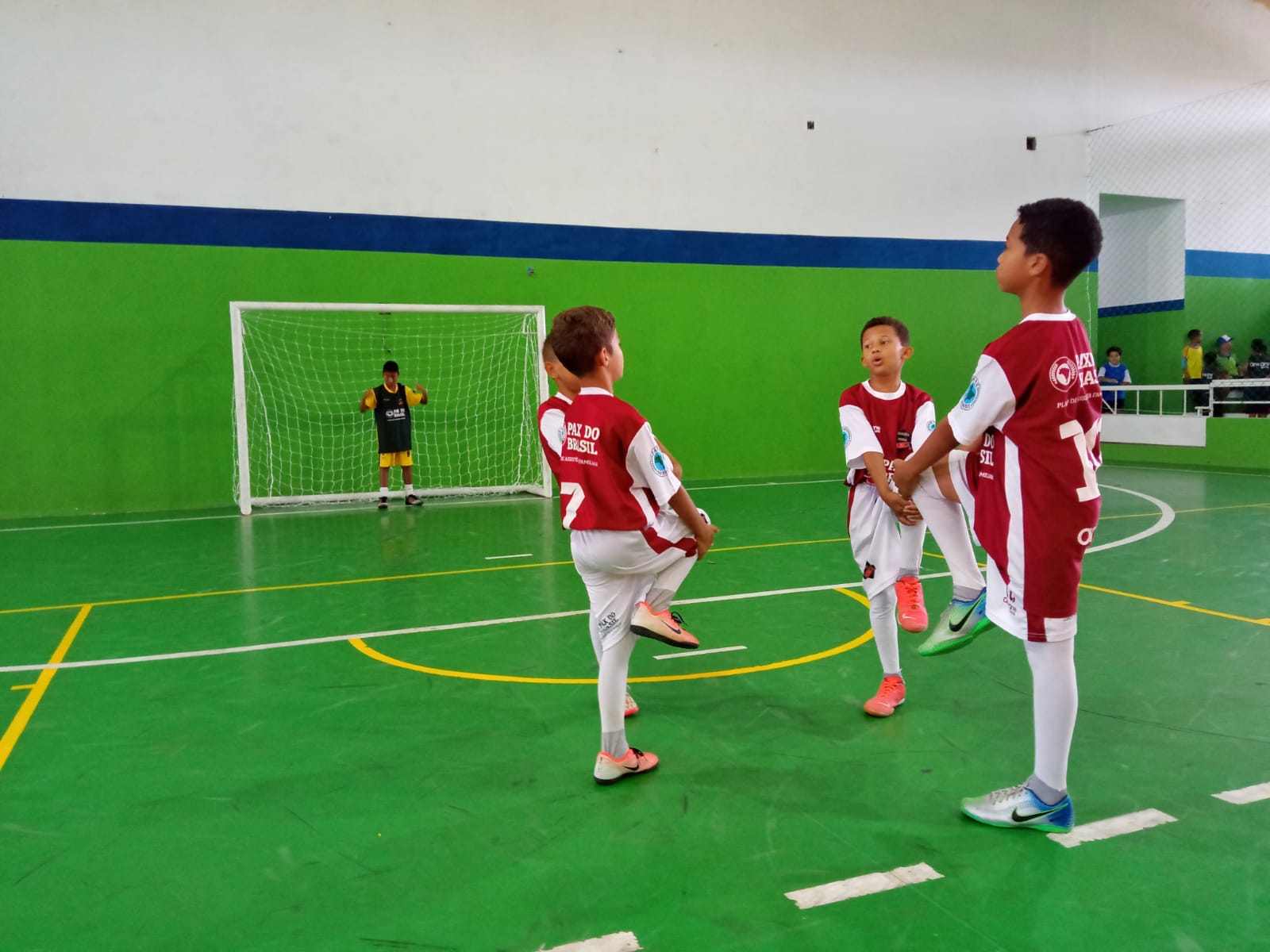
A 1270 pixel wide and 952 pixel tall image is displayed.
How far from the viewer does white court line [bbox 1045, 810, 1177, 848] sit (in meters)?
2.46

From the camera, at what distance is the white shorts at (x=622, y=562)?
9.14 feet

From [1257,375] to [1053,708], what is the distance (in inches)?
563

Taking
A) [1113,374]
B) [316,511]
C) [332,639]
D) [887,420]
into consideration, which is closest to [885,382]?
[887,420]

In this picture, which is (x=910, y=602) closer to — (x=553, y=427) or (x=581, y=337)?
(x=553, y=427)

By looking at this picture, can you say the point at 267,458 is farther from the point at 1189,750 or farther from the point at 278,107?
the point at 1189,750

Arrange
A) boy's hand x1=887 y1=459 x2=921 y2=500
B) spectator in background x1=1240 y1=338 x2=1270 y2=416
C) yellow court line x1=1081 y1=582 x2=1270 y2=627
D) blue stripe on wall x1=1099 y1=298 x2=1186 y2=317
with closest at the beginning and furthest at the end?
boy's hand x1=887 y1=459 x2=921 y2=500 < yellow court line x1=1081 y1=582 x2=1270 y2=627 < spectator in background x1=1240 y1=338 x2=1270 y2=416 < blue stripe on wall x1=1099 y1=298 x2=1186 y2=317

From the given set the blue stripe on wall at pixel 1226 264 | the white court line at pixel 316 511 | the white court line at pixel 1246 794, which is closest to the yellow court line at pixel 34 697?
the white court line at pixel 1246 794

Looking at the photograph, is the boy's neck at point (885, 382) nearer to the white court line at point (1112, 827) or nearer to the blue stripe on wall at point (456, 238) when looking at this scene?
the white court line at point (1112, 827)

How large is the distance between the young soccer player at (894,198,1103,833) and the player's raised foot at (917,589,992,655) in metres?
0.25

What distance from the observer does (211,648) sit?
452cm

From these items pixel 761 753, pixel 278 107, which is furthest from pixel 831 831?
pixel 278 107

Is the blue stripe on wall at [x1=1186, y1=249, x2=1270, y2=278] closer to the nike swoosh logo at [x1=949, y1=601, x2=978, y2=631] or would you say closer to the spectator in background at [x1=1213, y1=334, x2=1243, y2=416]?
the spectator in background at [x1=1213, y1=334, x2=1243, y2=416]

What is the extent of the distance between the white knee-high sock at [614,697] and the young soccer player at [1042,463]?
1.08m

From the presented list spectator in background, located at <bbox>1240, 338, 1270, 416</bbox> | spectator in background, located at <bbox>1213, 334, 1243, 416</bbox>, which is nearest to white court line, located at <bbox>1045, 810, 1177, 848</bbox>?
spectator in background, located at <bbox>1240, 338, 1270, 416</bbox>
